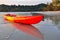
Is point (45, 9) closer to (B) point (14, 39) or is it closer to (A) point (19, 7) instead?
(A) point (19, 7)

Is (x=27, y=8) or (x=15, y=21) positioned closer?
(x=15, y=21)

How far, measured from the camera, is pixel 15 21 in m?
22.6

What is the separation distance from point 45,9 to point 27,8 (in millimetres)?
9385

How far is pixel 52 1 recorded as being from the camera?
230 feet

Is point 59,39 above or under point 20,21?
above

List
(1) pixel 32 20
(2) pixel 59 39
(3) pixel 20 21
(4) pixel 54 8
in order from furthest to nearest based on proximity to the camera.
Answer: (4) pixel 54 8, (3) pixel 20 21, (1) pixel 32 20, (2) pixel 59 39

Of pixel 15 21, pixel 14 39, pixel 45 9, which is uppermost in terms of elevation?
pixel 14 39

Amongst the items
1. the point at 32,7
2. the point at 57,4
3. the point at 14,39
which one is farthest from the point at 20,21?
the point at 57,4

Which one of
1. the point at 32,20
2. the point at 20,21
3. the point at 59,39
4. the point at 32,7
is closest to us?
the point at 59,39

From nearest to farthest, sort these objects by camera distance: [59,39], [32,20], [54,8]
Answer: [59,39] → [32,20] → [54,8]

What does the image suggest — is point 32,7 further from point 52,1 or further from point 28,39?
point 28,39

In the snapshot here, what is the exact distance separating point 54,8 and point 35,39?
59.5 m

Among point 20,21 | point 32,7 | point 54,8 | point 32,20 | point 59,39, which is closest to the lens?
point 59,39

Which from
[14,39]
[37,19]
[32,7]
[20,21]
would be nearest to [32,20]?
[37,19]
